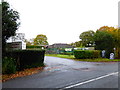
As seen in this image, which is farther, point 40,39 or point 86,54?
point 40,39

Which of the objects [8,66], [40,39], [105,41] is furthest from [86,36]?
[8,66]

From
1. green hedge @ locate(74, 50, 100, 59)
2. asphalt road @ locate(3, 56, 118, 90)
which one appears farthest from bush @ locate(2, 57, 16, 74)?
green hedge @ locate(74, 50, 100, 59)

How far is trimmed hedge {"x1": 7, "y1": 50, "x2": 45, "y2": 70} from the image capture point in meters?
8.70

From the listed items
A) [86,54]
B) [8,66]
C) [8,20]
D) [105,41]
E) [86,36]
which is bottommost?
[8,66]

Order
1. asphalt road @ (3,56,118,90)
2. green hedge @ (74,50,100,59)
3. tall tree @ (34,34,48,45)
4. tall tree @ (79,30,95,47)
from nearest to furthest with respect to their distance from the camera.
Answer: asphalt road @ (3,56,118,90), green hedge @ (74,50,100,59), tall tree @ (79,30,95,47), tall tree @ (34,34,48,45)

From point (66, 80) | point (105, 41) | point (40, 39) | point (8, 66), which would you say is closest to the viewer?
point (66, 80)

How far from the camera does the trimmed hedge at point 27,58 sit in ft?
28.6

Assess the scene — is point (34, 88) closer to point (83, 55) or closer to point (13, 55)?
point (13, 55)

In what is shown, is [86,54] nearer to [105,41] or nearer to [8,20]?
[105,41]

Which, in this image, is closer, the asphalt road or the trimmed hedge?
the asphalt road

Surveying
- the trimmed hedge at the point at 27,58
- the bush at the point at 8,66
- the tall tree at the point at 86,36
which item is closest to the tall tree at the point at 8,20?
the trimmed hedge at the point at 27,58

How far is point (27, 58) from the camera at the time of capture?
9477mm

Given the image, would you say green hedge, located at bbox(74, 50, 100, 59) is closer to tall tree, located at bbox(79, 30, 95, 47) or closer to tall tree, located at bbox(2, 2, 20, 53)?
tall tree, located at bbox(2, 2, 20, 53)

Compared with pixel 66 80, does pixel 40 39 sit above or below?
above
